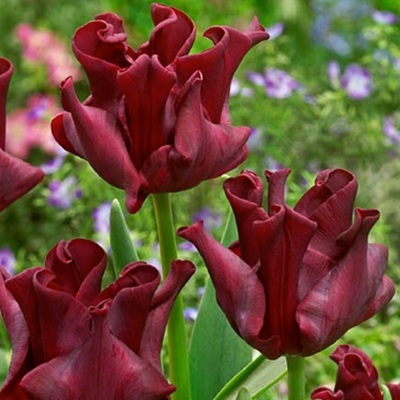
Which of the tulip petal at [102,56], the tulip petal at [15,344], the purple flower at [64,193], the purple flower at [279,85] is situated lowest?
the purple flower at [64,193]

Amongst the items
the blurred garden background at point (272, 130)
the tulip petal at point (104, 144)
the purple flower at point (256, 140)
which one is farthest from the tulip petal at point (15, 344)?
the purple flower at point (256, 140)

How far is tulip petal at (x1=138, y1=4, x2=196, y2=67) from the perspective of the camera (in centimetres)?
80

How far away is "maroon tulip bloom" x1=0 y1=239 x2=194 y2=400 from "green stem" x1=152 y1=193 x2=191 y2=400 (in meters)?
0.11

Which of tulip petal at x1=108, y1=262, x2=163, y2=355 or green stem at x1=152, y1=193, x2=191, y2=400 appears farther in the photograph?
green stem at x1=152, y1=193, x2=191, y2=400

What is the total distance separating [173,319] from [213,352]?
4.6 inches

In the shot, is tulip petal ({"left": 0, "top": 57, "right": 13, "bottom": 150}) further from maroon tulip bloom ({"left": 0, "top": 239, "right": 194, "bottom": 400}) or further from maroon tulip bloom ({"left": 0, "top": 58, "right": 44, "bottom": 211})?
maroon tulip bloom ({"left": 0, "top": 239, "right": 194, "bottom": 400})

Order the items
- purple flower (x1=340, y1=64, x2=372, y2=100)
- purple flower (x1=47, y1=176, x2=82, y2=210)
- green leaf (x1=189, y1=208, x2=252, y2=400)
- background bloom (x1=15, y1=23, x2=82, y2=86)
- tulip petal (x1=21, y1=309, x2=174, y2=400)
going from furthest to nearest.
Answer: background bloom (x1=15, y1=23, x2=82, y2=86) → purple flower (x1=340, y1=64, x2=372, y2=100) → purple flower (x1=47, y1=176, x2=82, y2=210) → green leaf (x1=189, y1=208, x2=252, y2=400) → tulip petal (x1=21, y1=309, x2=174, y2=400)

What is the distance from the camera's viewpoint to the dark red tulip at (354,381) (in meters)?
0.78

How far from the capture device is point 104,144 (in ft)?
2.53

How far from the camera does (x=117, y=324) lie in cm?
69

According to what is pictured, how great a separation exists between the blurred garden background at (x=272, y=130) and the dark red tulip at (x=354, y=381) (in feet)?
3.17

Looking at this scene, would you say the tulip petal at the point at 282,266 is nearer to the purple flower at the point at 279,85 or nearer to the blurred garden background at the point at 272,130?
the blurred garden background at the point at 272,130

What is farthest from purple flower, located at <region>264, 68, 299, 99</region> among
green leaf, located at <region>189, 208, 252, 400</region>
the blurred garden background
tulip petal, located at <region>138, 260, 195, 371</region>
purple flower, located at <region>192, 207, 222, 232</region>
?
tulip petal, located at <region>138, 260, 195, 371</region>

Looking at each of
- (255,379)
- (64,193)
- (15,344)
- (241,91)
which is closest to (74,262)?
(15,344)
